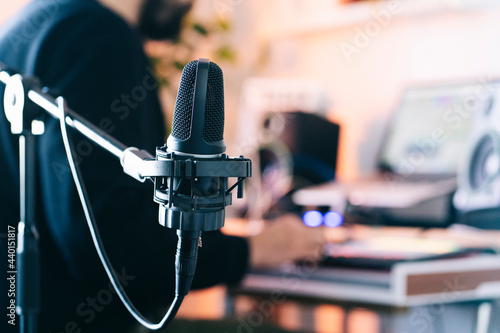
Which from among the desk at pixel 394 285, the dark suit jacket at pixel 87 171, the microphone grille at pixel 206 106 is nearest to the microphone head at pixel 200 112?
the microphone grille at pixel 206 106

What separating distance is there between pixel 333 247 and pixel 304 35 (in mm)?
1180

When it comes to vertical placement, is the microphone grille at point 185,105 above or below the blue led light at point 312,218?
below

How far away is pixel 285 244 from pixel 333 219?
0.37 metres

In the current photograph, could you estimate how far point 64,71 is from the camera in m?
0.65

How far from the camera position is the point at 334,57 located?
1938mm

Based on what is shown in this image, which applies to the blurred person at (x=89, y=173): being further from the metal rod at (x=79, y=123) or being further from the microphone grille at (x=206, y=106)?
the microphone grille at (x=206, y=106)

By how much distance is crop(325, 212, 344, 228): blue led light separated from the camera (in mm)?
1383

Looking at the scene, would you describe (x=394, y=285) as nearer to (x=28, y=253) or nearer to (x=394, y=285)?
(x=394, y=285)

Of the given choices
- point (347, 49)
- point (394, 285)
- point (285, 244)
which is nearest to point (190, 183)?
point (394, 285)

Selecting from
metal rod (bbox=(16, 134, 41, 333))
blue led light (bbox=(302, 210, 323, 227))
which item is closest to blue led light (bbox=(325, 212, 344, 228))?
blue led light (bbox=(302, 210, 323, 227))

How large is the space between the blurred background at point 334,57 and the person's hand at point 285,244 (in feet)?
1.05

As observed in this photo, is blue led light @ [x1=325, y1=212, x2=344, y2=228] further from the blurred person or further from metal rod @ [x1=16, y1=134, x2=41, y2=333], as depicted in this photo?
metal rod @ [x1=16, y1=134, x2=41, y2=333]

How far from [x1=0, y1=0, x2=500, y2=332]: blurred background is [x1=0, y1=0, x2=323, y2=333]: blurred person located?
0.73 meters

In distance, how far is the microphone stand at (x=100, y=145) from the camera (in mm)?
341
